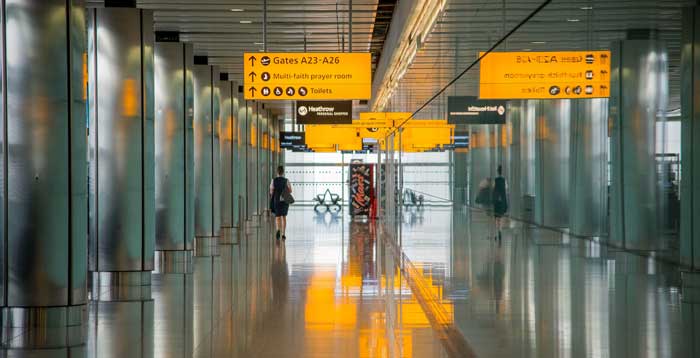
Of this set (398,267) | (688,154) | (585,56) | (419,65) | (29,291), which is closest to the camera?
(688,154)

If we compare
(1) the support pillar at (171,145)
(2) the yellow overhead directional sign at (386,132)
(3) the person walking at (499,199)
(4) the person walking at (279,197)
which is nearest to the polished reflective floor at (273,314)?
(1) the support pillar at (171,145)

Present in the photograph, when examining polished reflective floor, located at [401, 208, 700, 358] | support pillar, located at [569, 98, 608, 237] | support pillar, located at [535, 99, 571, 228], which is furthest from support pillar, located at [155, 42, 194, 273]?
support pillar, located at [569, 98, 608, 237]

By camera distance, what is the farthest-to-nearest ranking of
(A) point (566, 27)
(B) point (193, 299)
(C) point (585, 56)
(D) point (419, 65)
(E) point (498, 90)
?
(D) point (419, 65) < (B) point (193, 299) < (E) point (498, 90) < (A) point (566, 27) < (C) point (585, 56)

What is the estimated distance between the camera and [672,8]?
3.86 m

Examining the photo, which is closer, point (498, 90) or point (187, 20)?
point (498, 90)

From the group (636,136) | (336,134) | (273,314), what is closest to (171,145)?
(273,314)

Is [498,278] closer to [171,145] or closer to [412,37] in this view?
[412,37]

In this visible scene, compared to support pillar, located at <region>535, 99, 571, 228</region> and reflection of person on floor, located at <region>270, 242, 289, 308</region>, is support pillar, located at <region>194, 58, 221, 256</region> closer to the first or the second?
reflection of person on floor, located at <region>270, 242, 289, 308</region>

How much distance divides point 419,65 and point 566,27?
27.5 feet

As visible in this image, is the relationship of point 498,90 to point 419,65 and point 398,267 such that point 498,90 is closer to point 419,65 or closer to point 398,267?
point 419,65

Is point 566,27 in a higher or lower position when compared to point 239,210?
higher

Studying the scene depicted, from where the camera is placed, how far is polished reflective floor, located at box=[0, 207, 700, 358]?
4852 mm

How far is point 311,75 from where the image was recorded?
581 inches

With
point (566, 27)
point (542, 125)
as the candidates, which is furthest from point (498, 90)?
point (566, 27)
